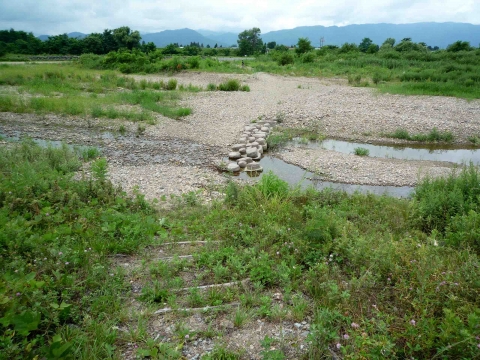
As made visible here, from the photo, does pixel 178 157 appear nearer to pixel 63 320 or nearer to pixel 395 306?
pixel 63 320

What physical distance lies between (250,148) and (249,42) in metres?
62.0

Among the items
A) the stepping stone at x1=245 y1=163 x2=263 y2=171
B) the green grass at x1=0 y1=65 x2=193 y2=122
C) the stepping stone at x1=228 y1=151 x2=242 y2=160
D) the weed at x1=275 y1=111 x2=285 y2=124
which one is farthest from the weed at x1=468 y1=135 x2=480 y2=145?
the green grass at x1=0 y1=65 x2=193 y2=122

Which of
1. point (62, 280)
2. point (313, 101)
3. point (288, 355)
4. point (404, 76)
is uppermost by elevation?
point (404, 76)

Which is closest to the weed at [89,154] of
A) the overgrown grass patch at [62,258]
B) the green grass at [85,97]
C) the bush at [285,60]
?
the overgrown grass patch at [62,258]

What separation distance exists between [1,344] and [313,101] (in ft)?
56.6

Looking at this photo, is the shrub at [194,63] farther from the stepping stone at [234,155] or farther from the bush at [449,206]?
the bush at [449,206]

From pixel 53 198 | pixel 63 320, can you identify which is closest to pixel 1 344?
pixel 63 320

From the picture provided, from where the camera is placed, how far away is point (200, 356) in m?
2.90

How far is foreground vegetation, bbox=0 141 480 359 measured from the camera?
284 cm

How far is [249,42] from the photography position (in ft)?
217

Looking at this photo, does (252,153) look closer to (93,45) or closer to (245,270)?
(245,270)

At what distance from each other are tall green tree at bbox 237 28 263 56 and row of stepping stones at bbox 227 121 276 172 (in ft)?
183

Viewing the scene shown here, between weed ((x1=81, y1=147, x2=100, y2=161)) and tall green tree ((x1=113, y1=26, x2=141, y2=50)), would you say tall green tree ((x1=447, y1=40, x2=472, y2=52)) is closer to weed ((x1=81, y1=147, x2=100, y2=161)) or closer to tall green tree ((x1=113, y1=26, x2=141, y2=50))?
tall green tree ((x1=113, y1=26, x2=141, y2=50))

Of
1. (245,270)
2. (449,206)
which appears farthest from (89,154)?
(449,206)
